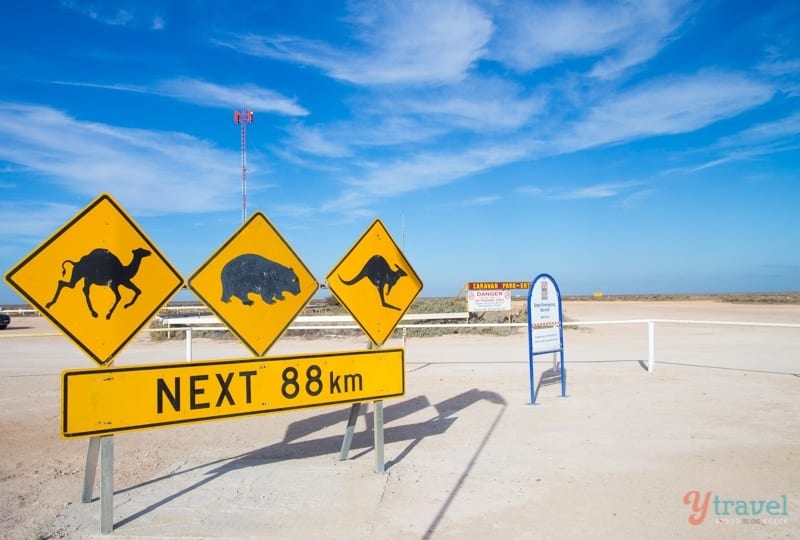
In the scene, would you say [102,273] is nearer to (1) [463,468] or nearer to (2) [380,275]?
(2) [380,275]

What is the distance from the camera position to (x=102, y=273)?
4484mm

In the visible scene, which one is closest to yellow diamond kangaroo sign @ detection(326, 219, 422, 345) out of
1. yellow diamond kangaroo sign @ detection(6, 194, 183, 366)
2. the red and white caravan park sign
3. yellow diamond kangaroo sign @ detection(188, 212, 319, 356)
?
yellow diamond kangaroo sign @ detection(188, 212, 319, 356)

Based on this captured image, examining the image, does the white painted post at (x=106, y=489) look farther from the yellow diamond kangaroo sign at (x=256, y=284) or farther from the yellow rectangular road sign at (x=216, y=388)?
the yellow diamond kangaroo sign at (x=256, y=284)

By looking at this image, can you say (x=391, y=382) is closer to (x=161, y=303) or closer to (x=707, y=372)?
(x=161, y=303)

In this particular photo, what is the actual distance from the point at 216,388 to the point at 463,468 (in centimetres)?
244

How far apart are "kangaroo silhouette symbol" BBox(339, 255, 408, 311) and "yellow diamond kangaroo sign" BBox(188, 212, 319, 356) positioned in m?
0.57

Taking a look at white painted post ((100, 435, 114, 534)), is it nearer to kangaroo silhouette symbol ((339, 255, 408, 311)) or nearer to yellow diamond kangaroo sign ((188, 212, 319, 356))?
yellow diamond kangaroo sign ((188, 212, 319, 356))

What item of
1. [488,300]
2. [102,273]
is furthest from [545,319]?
[488,300]

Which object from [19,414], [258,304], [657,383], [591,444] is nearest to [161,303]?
[258,304]

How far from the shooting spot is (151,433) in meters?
7.66

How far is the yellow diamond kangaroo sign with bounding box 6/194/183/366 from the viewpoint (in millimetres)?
4289

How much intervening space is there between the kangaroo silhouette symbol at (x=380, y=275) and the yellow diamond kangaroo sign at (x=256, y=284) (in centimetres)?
57

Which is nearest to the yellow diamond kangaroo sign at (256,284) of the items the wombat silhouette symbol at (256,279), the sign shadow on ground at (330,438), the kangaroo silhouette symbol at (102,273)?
the wombat silhouette symbol at (256,279)

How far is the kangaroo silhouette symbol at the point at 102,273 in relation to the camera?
4.38m
